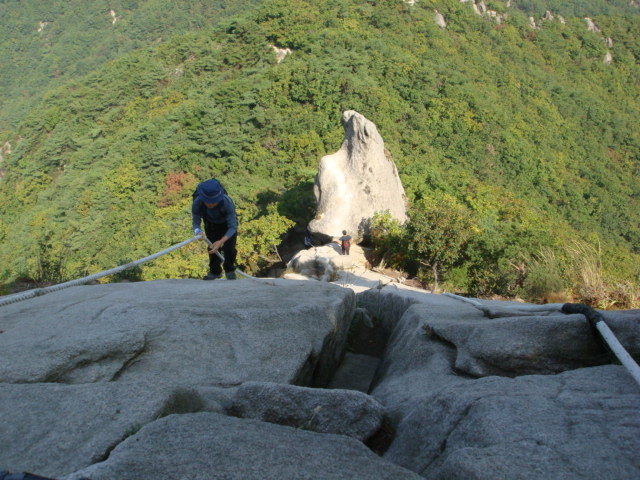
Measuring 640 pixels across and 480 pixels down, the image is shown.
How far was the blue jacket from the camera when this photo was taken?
565cm

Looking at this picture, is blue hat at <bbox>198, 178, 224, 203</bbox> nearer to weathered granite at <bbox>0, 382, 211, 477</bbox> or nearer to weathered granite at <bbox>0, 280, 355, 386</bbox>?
weathered granite at <bbox>0, 280, 355, 386</bbox>

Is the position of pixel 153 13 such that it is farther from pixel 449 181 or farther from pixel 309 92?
pixel 449 181

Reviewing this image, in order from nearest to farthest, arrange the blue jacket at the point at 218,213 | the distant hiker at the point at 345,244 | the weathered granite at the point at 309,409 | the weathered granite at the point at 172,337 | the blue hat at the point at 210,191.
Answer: the weathered granite at the point at 309,409
the weathered granite at the point at 172,337
the blue hat at the point at 210,191
the blue jacket at the point at 218,213
the distant hiker at the point at 345,244

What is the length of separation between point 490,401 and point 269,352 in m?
1.73

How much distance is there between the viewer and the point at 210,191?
5414mm

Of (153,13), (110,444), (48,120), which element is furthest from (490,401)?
(153,13)

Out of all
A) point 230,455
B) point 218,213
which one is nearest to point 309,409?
point 230,455

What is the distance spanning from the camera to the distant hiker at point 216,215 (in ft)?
17.9

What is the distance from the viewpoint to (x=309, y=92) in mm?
36125

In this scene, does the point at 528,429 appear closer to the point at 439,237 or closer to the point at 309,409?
the point at 309,409

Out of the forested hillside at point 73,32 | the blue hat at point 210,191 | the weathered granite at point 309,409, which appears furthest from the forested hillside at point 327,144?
the forested hillside at point 73,32

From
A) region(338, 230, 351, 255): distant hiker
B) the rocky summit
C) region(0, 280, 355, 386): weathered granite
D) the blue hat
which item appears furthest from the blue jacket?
region(338, 230, 351, 255): distant hiker

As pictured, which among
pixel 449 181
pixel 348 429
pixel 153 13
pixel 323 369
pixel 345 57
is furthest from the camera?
pixel 153 13

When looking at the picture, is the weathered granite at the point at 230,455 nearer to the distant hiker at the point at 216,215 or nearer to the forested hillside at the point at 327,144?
the distant hiker at the point at 216,215
